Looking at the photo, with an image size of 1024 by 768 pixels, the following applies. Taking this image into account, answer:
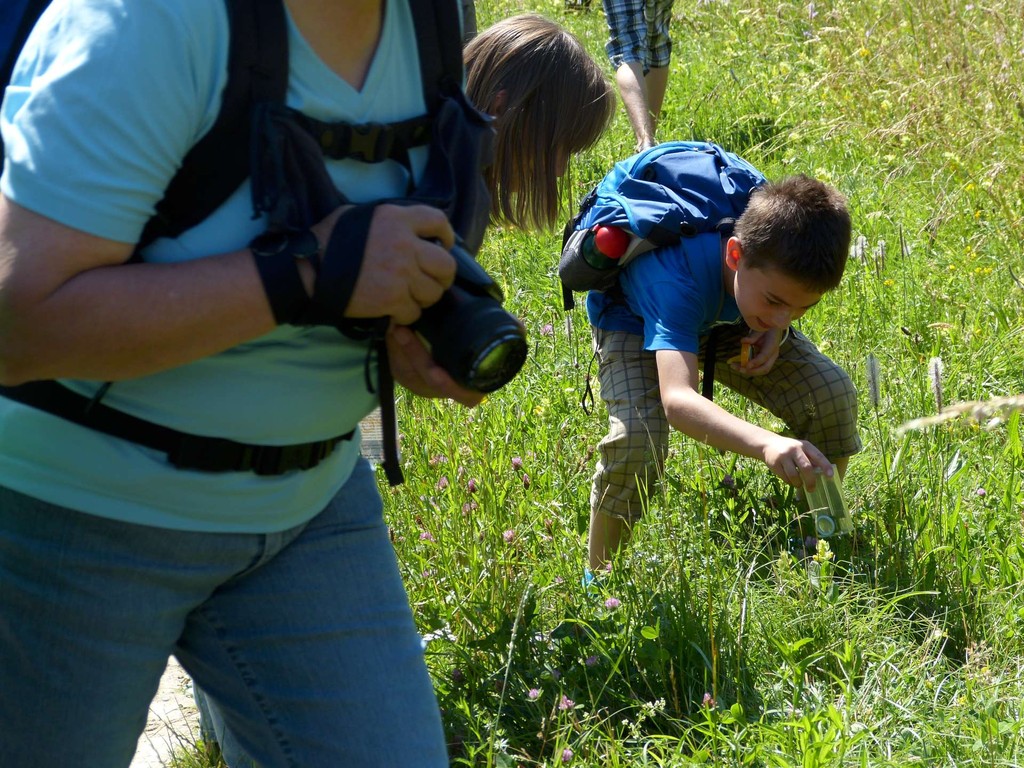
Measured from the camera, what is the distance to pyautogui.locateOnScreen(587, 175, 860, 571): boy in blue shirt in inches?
112

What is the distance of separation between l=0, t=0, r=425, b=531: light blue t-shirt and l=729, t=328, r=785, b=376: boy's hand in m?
1.62

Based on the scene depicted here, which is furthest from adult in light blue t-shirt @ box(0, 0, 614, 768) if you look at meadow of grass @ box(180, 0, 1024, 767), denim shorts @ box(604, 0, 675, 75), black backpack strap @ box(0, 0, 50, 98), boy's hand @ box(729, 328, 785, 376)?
denim shorts @ box(604, 0, 675, 75)

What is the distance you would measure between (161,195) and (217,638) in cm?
58

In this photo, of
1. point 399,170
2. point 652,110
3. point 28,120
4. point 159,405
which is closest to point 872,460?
point 399,170

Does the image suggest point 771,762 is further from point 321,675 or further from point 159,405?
point 159,405

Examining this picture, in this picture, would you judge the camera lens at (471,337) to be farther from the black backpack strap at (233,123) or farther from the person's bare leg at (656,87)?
the person's bare leg at (656,87)

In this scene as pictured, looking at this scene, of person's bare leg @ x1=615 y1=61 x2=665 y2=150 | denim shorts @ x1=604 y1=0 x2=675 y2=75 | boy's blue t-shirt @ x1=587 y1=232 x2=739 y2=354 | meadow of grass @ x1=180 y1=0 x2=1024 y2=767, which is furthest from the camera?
denim shorts @ x1=604 y1=0 x2=675 y2=75

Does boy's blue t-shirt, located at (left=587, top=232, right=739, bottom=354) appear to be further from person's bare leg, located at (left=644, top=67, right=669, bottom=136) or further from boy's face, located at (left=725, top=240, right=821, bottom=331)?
person's bare leg, located at (left=644, top=67, right=669, bottom=136)

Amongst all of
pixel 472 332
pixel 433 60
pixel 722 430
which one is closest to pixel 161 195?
pixel 472 332

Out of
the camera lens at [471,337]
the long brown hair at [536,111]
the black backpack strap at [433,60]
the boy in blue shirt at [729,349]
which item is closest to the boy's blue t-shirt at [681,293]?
the boy in blue shirt at [729,349]

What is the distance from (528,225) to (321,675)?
5.53 ft

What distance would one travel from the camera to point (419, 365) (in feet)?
5.10

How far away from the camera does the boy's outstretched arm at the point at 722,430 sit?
2.69m

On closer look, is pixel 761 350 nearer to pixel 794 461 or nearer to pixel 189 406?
pixel 794 461
